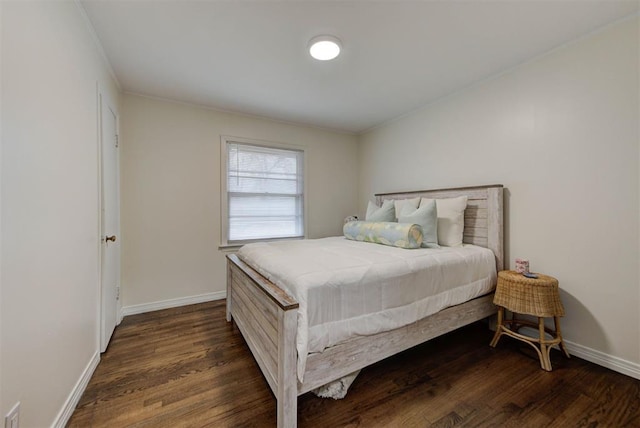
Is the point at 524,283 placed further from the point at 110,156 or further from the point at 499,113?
the point at 110,156

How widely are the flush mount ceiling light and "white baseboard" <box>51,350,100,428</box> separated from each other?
2.67 metres

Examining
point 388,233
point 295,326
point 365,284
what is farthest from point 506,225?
point 295,326

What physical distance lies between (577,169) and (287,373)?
2.44 metres

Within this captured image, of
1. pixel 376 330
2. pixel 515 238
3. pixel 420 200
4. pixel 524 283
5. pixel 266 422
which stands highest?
pixel 420 200

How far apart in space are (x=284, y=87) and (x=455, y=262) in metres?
2.28

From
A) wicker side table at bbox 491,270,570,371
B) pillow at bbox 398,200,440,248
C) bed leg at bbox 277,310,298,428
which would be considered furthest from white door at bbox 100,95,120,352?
wicker side table at bbox 491,270,570,371

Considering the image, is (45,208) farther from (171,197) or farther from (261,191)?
(261,191)

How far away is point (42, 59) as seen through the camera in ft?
3.75

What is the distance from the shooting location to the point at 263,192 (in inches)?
136

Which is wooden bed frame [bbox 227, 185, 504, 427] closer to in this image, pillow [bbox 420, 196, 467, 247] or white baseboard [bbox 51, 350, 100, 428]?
pillow [bbox 420, 196, 467, 247]

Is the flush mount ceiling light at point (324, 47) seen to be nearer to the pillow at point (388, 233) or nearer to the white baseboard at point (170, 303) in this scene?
the pillow at point (388, 233)

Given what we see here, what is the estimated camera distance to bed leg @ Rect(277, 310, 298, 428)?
3.87 ft

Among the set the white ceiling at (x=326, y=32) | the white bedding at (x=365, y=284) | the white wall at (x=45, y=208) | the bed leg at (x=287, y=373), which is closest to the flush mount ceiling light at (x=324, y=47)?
the white ceiling at (x=326, y=32)

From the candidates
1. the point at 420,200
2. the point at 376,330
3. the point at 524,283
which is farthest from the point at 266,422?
the point at 420,200
